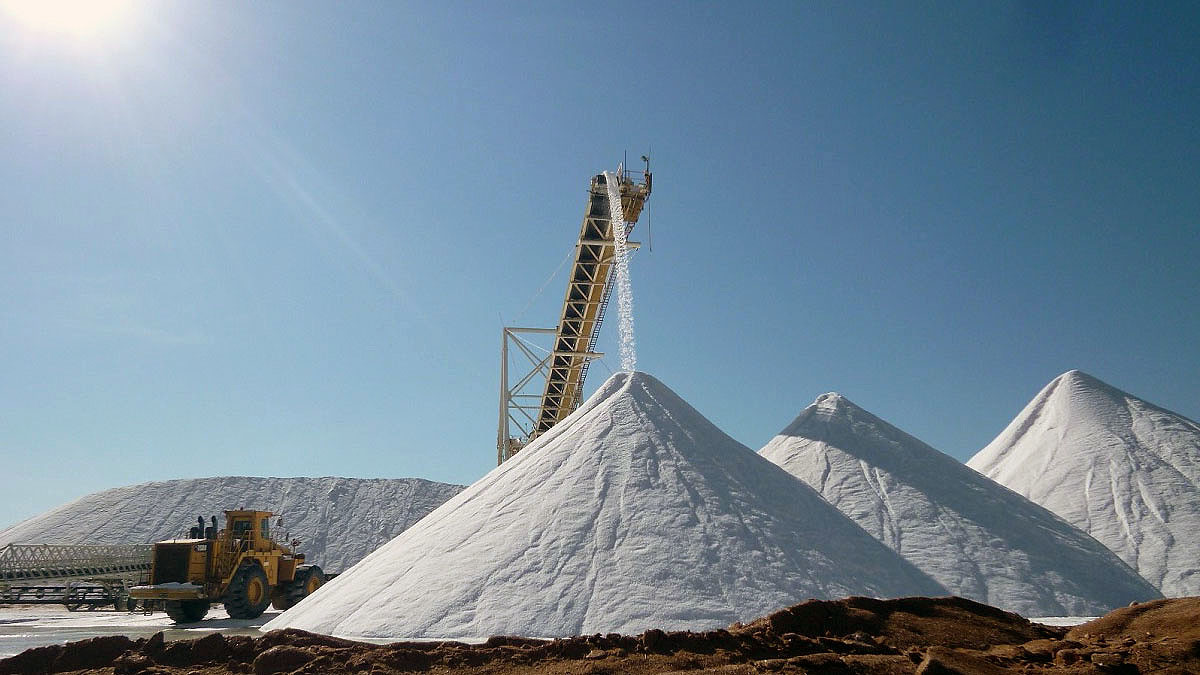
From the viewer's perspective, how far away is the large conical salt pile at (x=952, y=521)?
11250mm

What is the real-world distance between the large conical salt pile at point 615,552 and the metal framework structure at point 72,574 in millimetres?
10515

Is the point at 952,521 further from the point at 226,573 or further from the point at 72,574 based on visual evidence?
the point at 72,574

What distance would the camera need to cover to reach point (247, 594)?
14.0 m

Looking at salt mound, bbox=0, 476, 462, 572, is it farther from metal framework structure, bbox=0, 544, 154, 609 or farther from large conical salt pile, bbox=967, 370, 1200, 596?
large conical salt pile, bbox=967, 370, 1200, 596

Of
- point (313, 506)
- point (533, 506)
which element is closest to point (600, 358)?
point (533, 506)

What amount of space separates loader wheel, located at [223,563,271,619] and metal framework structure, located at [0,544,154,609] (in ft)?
17.0

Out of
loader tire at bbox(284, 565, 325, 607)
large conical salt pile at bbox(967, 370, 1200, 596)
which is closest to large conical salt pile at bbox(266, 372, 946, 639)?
loader tire at bbox(284, 565, 325, 607)

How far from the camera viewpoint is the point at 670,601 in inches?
306

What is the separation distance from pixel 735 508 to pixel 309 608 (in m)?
5.51

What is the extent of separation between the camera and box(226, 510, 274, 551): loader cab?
48.7ft

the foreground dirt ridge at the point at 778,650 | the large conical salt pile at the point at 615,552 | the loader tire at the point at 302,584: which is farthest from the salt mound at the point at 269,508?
the foreground dirt ridge at the point at 778,650

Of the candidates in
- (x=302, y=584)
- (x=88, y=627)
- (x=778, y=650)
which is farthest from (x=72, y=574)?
(x=778, y=650)

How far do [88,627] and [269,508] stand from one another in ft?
92.8

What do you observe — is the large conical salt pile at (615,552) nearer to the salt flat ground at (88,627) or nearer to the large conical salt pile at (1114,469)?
the salt flat ground at (88,627)
